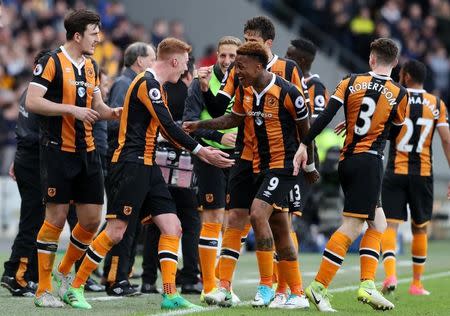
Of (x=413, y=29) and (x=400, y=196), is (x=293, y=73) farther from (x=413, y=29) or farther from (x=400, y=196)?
(x=413, y=29)

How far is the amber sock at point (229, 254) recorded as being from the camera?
10750mm

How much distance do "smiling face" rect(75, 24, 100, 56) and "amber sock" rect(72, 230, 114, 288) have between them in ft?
5.15

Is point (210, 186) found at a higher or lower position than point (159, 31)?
lower

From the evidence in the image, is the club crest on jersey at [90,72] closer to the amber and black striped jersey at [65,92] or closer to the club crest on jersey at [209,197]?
the amber and black striped jersey at [65,92]

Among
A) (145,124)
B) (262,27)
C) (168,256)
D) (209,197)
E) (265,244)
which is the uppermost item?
(262,27)

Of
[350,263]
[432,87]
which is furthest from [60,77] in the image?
[432,87]

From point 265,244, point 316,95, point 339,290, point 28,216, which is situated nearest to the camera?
point 265,244

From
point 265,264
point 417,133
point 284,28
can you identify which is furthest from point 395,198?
point 284,28

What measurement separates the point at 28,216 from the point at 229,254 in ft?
7.61

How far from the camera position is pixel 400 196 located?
1317 centimetres

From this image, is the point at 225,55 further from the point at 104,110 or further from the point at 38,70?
the point at 38,70

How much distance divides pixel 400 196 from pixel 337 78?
14.7 m

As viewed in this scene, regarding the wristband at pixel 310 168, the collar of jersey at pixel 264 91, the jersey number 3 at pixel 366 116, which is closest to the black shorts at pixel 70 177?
the collar of jersey at pixel 264 91

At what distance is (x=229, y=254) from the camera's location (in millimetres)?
10766
